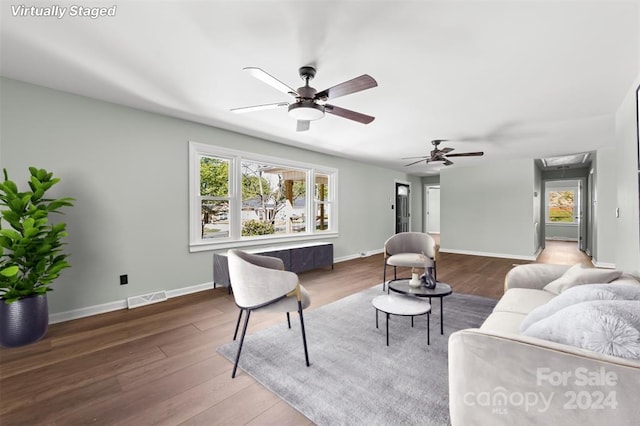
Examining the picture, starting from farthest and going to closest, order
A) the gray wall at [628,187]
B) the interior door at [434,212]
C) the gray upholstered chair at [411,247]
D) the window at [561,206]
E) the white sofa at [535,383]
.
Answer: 1. the interior door at [434,212]
2. the window at [561,206]
3. the gray upholstered chair at [411,247]
4. the gray wall at [628,187]
5. the white sofa at [535,383]

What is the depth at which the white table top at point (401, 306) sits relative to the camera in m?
2.27

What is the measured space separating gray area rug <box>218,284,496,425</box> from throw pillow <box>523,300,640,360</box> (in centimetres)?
86

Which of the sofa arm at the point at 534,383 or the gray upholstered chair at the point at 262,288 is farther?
the gray upholstered chair at the point at 262,288

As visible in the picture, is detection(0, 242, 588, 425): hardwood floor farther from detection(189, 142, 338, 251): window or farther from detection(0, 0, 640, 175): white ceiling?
detection(0, 0, 640, 175): white ceiling

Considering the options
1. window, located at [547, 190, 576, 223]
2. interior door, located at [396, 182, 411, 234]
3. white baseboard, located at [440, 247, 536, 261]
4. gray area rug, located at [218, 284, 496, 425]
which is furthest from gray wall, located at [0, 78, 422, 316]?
window, located at [547, 190, 576, 223]

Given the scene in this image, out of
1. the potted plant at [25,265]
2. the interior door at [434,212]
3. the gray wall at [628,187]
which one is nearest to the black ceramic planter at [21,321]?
the potted plant at [25,265]

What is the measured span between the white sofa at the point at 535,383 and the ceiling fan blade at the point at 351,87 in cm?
173

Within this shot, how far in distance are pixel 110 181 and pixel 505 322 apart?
13.5 feet

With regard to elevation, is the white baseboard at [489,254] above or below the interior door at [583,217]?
below

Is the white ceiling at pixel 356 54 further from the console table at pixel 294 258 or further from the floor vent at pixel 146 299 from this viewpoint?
the floor vent at pixel 146 299

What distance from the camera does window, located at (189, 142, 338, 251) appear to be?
4.18m

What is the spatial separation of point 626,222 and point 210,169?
16.6 feet

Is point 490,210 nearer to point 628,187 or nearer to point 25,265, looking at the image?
point 628,187

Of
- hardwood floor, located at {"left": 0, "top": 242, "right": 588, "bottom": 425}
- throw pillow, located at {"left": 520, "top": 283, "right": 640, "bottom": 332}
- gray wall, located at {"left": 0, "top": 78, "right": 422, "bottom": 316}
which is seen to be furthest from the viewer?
gray wall, located at {"left": 0, "top": 78, "right": 422, "bottom": 316}
